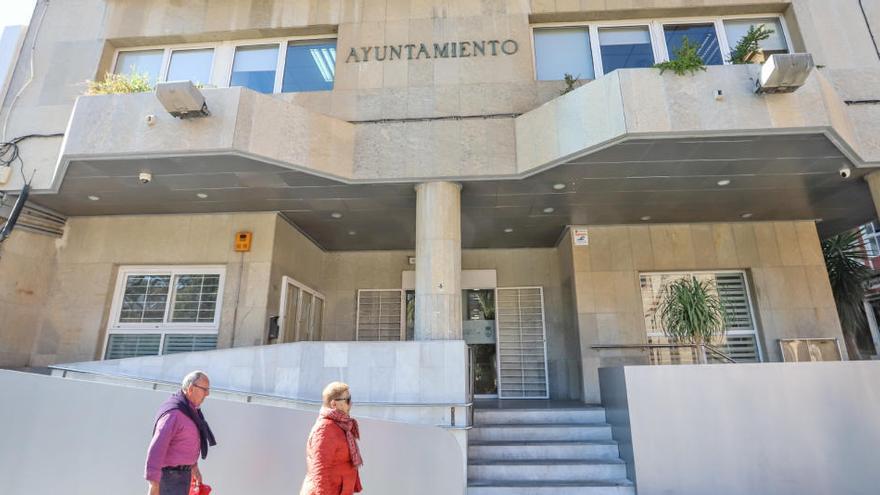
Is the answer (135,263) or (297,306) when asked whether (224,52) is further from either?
(297,306)

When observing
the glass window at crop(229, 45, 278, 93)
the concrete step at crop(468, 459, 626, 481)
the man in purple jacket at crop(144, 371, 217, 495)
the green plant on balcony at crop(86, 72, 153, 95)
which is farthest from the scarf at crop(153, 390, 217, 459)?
the glass window at crop(229, 45, 278, 93)

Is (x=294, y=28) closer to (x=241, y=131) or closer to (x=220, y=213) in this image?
(x=241, y=131)

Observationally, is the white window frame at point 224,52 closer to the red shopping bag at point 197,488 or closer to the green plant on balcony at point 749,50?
the green plant on balcony at point 749,50

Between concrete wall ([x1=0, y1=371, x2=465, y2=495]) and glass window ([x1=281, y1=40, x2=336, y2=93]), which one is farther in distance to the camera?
glass window ([x1=281, y1=40, x2=336, y2=93])

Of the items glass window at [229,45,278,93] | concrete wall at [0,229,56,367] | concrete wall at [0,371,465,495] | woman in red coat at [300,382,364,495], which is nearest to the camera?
concrete wall at [0,371,465,495]

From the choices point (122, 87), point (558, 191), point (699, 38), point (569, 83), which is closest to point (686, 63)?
point (569, 83)

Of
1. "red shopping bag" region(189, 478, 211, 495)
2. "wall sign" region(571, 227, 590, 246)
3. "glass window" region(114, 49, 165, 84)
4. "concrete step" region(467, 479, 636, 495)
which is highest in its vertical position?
"glass window" region(114, 49, 165, 84)

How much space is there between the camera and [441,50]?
24.1 ft

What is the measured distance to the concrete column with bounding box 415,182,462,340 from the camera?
6.06m

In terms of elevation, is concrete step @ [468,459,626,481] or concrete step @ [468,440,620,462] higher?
concrete step @ [468,440,620,462]

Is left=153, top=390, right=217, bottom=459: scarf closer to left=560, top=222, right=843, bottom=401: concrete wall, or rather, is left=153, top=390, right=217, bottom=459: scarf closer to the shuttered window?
left=560, top=222, right=843, bottom=401: concrete wall

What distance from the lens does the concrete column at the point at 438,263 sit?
606cm

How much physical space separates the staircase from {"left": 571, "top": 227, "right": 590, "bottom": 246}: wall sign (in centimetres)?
313

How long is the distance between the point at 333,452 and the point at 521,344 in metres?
7.23
